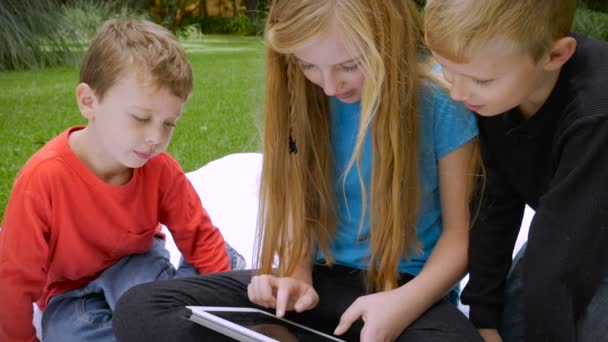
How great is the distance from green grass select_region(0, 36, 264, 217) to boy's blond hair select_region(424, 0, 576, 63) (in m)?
0.55

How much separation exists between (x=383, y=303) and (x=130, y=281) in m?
0.71

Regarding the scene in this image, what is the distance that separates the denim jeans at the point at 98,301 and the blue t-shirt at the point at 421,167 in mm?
466

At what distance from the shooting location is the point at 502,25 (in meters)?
1.23

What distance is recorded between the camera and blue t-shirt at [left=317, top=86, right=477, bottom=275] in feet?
5.09

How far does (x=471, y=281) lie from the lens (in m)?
1.59

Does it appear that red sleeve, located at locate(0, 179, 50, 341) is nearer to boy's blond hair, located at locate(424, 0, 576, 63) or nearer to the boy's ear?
boy's blond hair, located at locate(424, 0, 576, 63)

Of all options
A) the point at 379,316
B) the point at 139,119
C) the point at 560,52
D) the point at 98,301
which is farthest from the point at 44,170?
the point at 560,52

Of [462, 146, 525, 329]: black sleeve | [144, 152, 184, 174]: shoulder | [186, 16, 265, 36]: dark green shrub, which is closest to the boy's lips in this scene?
[144, 152, 184, 174]: shoulder

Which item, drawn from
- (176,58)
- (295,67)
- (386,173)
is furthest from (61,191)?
(386,173)

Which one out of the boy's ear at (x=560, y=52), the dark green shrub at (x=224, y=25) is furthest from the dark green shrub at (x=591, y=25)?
the dark green shrub at (x=224, y=25)

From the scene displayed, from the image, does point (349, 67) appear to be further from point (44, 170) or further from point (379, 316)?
point (44, 170)

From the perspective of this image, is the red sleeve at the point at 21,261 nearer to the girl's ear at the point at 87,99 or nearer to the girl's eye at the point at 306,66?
the girl's ear at the point at 87,99

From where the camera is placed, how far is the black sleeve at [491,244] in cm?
153

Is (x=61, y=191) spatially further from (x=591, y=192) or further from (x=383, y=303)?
(x=591, y=192)
